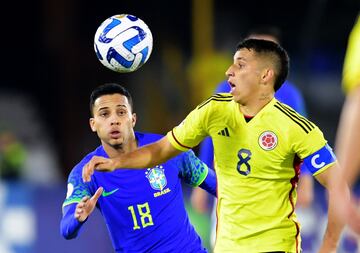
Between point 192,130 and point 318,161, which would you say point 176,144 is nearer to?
point 192,130

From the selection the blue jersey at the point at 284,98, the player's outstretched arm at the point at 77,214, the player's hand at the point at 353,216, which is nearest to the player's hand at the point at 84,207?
the player's outstretched arm at the point at 77,214

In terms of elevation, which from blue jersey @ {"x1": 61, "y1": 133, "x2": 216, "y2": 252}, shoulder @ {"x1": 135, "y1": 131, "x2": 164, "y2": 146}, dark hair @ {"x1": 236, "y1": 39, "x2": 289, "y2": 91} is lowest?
blue jersey @ {"x1": 61, "y1": 133, "x2": 216, "y2": 252}

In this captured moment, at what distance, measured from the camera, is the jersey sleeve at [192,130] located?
443 centimetres

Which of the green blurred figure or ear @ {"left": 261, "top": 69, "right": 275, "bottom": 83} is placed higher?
ear @ {"left": 261, "top": 69, "right": 275, "bottom": 83}

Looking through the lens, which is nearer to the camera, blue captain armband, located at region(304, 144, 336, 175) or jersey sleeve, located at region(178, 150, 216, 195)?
blue captain armband, located at region(304, 144, 336, 175)

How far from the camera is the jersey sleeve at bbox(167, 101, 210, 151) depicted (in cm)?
443

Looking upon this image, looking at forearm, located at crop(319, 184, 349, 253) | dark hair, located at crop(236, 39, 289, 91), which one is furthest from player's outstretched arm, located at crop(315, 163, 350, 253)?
dark hair, located at crop(236, 39, 289, 91)

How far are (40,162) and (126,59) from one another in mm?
7760

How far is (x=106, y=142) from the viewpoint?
4.90m

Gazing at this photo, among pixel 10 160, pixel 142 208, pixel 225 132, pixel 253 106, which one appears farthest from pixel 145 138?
pixel 10 160

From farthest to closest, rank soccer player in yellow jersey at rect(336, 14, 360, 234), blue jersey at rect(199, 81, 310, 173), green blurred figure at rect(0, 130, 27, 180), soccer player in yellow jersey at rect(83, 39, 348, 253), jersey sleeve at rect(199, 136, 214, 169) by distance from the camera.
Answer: green blurred figure at rect(0, 130, 27, 180)
jersey sleeve at rect(199, 136, 214, 169)
blue jersey at rect(199, 81, 310, 173)
soccer player in yellow jersey at rect(83, 39, 348, 253)
soccer player in yellow jersey at rect(336, 14, 360, 234)

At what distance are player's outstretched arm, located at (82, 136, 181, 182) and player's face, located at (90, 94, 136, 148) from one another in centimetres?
39

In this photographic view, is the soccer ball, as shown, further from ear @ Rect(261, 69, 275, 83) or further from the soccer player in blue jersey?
ear @ Rect(261, 69, 275, 83)

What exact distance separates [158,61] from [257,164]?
27.6 feet
